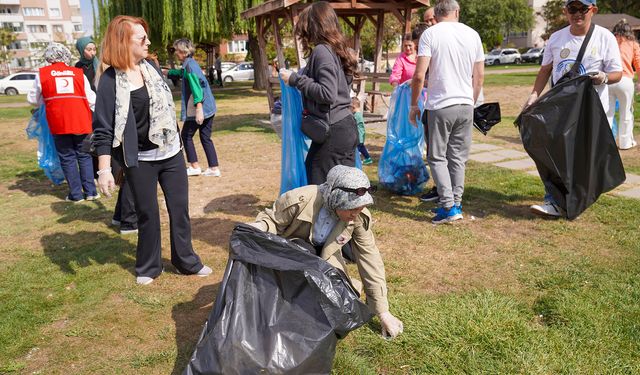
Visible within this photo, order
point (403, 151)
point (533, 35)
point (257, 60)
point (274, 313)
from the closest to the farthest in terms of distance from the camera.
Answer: point (274, 313)
point (403, 151)
point (257, 60)
point (533, 35)

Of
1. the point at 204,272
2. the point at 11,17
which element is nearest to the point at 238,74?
the point at 204,272

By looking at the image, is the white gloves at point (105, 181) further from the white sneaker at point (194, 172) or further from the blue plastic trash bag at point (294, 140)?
the white sneaker at point (194, 172)

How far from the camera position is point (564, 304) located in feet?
9.70

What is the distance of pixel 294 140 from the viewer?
378cm

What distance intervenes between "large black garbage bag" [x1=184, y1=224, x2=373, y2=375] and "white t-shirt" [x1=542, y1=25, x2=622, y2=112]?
3085mm

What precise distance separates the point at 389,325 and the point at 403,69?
4120 millimetres

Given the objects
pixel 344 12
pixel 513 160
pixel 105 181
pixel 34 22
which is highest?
pixel 34 22

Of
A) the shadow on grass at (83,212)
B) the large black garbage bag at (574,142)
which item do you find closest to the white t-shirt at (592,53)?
the large black garbage bag at (574,142)

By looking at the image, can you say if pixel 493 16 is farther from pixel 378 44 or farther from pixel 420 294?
pixel 420 294

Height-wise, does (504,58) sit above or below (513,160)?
above

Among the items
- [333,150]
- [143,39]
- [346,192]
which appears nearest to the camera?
[346,192]

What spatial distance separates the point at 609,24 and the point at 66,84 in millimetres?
38464

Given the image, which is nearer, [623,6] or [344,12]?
[344,12]

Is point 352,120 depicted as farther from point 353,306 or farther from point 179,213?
point 353,306
